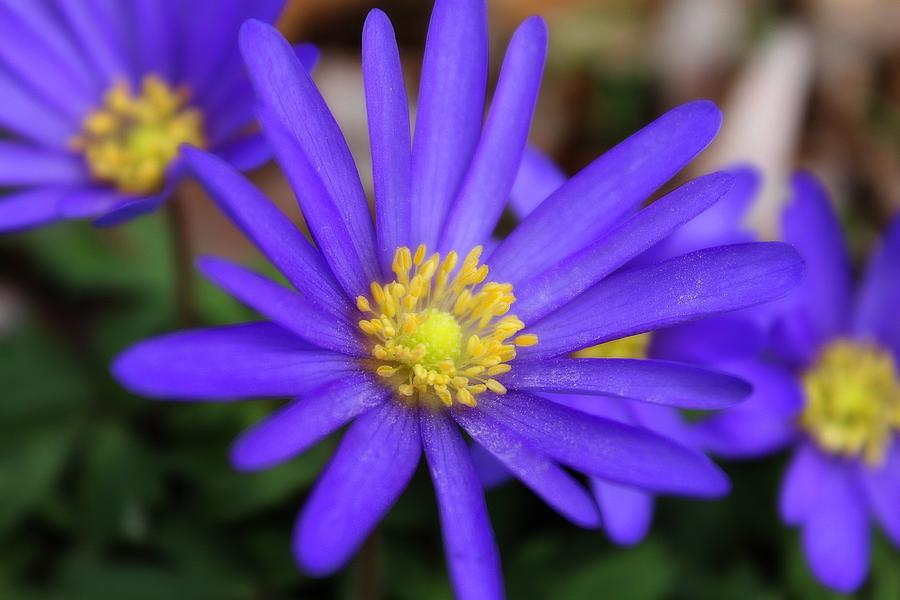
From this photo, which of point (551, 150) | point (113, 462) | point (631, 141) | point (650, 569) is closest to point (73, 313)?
point (113, 462)

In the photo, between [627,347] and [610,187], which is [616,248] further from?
[627,347]

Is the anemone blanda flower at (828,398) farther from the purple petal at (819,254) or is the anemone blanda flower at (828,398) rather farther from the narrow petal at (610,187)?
the narrow petal at (610,187)

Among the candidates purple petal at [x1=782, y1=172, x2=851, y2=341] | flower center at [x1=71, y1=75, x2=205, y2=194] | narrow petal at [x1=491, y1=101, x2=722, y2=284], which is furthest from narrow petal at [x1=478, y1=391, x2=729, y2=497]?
flower center at [x1=71, y1=75, x2=205, y2=194]

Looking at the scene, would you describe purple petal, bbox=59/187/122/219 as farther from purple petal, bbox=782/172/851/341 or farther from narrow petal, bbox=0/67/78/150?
purple petal, bbox=782/172/851/341

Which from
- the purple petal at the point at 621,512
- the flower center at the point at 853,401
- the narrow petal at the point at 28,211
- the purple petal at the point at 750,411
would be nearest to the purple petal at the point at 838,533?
the flower center at the point at 853,401

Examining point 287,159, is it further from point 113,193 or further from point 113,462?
point 113,462

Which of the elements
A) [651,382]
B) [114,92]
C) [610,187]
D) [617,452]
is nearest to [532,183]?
[610,187]
